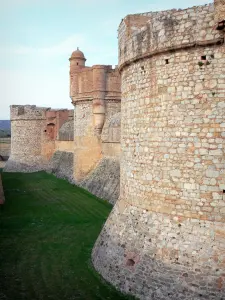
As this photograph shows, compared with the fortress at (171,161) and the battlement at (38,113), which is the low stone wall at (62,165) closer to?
the battlement at (38,113)

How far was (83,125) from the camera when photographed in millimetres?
22312

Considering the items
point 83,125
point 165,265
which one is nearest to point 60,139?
point 83,125

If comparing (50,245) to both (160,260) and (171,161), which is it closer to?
(160,260)

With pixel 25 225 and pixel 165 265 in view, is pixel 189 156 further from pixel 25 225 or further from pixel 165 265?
pixel 25 225

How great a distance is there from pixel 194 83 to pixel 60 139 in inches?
1002

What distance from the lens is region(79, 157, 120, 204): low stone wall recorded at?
17.9m

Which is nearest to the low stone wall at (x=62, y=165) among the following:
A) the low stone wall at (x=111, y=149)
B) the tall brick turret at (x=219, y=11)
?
the low stone wall at (x=111, y=149)

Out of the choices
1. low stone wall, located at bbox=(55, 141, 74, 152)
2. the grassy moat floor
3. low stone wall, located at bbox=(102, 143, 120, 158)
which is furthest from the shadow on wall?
low stone wall, located at bbox=(55, 141, 74, 152)

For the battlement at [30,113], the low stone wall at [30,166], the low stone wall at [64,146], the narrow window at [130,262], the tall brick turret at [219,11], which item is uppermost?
the tall brick turret at [219,11]

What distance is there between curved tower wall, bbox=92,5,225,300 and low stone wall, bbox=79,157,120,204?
9241mm

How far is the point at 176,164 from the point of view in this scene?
7230mm

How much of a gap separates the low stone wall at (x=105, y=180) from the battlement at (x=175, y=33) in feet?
33.1

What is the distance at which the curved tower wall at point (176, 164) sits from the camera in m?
6.70

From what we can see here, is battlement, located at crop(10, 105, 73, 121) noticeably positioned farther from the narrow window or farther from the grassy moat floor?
the narrow window
